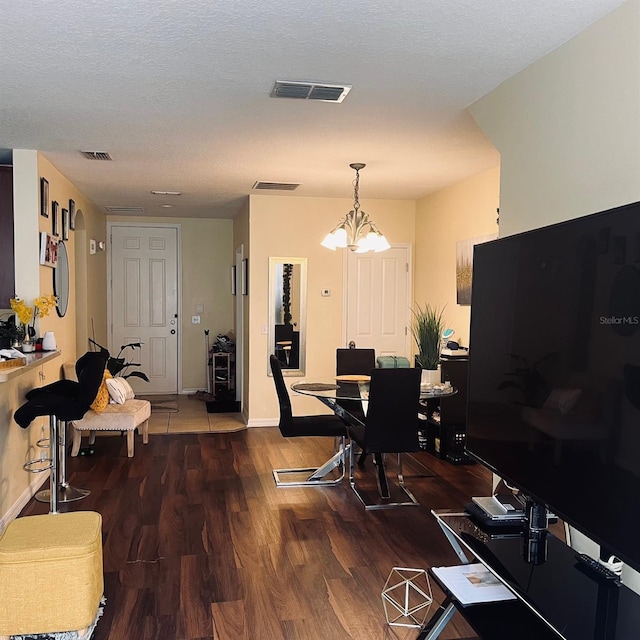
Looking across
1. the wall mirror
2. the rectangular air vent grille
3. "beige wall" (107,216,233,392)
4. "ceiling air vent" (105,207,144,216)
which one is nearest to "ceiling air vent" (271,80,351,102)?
the rectangular air vent grille

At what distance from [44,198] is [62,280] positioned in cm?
95

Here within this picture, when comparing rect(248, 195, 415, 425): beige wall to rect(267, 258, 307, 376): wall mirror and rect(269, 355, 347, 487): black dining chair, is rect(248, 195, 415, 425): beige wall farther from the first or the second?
rect(269, 355, 347, 487): black dining chair

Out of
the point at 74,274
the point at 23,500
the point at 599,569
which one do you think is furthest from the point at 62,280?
the point at 599,569

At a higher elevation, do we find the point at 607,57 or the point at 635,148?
the point at 607,57

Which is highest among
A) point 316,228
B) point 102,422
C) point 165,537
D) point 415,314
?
point 316,228

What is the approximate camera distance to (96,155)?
15.2 feet

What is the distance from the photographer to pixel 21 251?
444 centimetres

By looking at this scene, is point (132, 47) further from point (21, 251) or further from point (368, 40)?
point (21, 251)

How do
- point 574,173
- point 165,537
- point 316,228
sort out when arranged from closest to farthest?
point 574,173
point 165,537
point 316,228

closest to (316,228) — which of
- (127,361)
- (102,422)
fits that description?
(102,422)

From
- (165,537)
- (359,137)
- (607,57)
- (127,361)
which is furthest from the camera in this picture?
(127,361)

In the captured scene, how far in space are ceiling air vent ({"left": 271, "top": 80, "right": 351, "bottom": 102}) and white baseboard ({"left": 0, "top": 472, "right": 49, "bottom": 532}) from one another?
2.90 meters

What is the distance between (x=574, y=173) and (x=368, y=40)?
0.99 m

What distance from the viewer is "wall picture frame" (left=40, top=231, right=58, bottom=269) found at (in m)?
4.54
